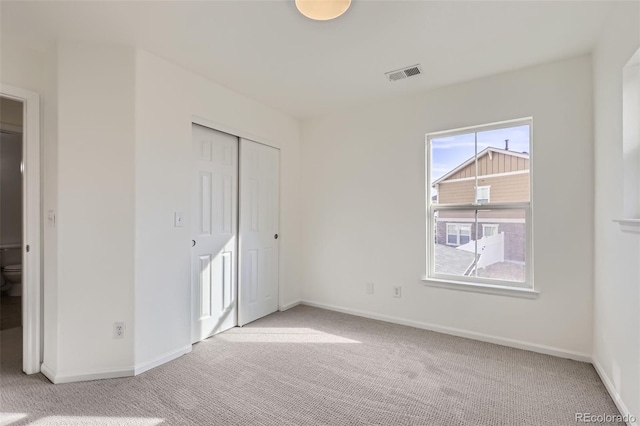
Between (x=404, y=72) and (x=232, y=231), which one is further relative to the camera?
(x=232, y=231)

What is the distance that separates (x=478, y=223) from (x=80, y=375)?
3.54m

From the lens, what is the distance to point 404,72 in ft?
9.14

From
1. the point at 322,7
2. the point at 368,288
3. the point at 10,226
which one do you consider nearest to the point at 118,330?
the point at 368,288

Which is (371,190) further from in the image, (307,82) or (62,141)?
(62,141)

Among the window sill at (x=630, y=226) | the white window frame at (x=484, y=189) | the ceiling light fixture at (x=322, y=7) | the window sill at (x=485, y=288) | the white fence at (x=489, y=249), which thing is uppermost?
the ceiling light fixture at (x=322, y=7)

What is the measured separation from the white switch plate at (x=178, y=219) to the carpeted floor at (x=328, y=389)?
112cm

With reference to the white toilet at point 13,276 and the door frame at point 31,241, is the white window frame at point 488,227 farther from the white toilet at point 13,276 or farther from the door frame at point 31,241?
the white toilet at point 13,276

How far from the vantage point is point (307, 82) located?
3.00m

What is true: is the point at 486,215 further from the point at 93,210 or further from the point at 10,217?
the point at 10,217

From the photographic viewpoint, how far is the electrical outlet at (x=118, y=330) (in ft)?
7.56

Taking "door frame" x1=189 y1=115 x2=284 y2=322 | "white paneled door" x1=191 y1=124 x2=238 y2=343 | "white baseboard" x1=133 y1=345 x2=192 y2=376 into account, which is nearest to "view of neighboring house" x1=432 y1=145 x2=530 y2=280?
"door frame" x1=189 y1=115 x2=284 y2=322

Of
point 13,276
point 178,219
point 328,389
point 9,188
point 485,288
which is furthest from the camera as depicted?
point 9,188

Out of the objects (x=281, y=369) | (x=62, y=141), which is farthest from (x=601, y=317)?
(x=62, y=141)

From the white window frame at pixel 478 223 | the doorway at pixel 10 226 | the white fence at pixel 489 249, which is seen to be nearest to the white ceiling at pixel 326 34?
the white window frame at pixel 478 223
